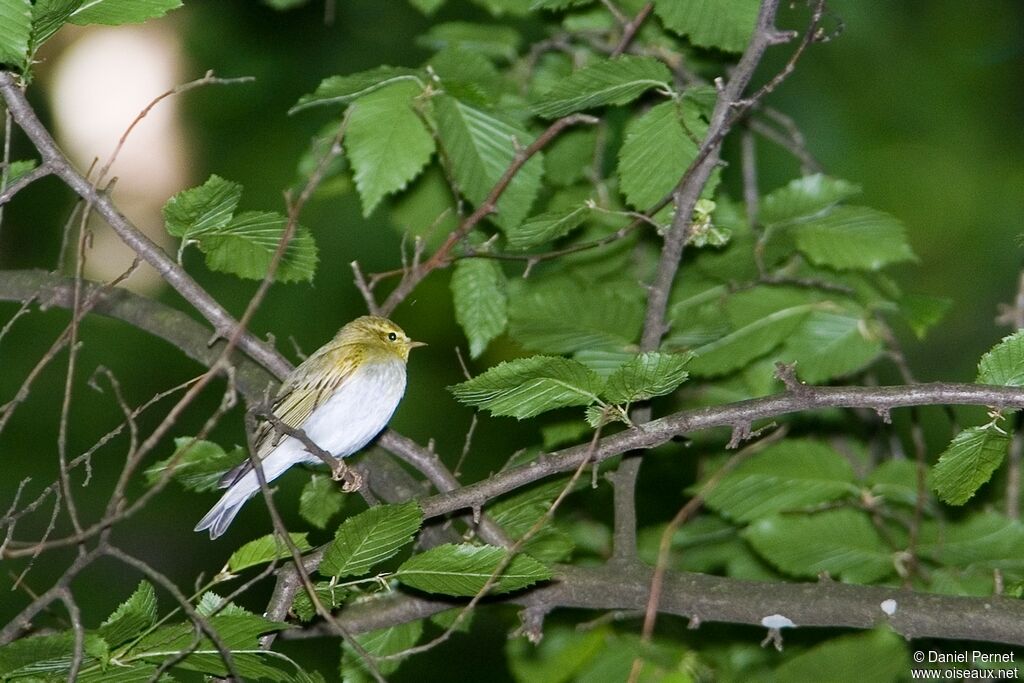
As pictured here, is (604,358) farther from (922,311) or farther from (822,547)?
(922,311)

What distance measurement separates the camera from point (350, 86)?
11.8 feet

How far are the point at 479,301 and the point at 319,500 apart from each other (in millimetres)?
865

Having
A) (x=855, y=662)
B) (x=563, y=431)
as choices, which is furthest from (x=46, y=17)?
(x=855, y=662)

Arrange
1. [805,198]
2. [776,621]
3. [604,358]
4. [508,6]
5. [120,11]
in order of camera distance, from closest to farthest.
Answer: [120,11]
[776,621]
[604,358]
[805,198]
[508,6]

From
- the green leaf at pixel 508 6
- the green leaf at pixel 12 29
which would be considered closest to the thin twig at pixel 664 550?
the green leaf at pixel 12 29

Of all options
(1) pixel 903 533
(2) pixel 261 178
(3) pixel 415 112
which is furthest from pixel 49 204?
(1) pixel 903 533

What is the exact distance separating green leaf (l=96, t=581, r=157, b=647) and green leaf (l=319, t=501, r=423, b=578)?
404 millimetres

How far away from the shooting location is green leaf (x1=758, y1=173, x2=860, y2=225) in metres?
3.94

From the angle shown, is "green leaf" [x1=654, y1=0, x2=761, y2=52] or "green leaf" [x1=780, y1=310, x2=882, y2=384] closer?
"green leaf" [x1=654, y1=0, x2=761, y2=52]

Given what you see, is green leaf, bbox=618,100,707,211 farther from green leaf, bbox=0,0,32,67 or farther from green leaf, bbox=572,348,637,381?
green leaf, bbox=0,0,32,67

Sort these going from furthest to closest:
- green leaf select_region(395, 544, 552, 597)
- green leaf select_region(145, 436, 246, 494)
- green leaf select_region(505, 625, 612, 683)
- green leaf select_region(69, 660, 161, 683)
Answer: green leaf select_region(145, 436, 246, 494) < green leaf select_region(505, 625, 612, 683) < green leaf select_region(395, 544, 552, 597) < green leaf select_region(69, 660, 161, 683)

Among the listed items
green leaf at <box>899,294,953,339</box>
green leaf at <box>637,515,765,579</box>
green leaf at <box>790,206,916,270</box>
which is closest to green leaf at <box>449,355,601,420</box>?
green leaf at <box>790,206,916,270</box>

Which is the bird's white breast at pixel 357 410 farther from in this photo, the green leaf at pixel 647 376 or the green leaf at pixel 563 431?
the green leaf at pixel 647 376

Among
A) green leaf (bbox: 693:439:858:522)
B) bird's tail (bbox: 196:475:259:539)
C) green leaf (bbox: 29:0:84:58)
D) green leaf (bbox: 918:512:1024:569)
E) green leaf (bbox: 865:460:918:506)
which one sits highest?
green leaf (bbox: 29:0:84:58)
